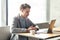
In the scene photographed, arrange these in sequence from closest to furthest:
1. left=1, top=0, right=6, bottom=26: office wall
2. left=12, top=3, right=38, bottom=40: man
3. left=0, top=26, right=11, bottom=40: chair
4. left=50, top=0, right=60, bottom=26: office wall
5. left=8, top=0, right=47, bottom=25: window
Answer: left=12, top=3, right=38, bottom=40: man → left=0, top=26, right=11, bottom=40: chair → left=1, top=0, right=6, bottom=26: office wall → left=8, top=0, right=47, bottom=25: window → left=50, top=0, right=60, bottom=26: office wall

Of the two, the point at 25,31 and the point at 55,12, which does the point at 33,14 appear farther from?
the point at 25,31

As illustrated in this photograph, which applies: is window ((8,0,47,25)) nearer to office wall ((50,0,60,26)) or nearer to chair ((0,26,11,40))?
office wall ((50,0,60,26))

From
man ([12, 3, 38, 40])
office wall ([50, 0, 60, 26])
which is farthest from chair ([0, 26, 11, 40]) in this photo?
office wall ([50, 0, 60, 26])

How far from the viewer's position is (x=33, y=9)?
4195mm

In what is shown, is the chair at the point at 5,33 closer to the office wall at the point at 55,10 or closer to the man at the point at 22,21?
the man at the point at 22,21

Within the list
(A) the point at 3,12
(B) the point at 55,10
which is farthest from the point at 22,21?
(B) the point at 55,10

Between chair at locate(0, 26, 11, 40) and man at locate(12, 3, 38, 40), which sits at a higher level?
man at locate(12, 3, 38, 40)

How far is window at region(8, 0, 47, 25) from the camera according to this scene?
365 cm

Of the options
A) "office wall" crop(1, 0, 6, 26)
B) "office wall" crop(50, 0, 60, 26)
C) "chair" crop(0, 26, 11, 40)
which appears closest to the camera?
"chair" crop(0, 26, 11, 40)

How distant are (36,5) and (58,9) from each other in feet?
2.42

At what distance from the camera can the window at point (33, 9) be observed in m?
3.65

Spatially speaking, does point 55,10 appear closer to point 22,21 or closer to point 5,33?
point 22,21

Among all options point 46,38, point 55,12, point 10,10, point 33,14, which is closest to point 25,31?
point 46,38

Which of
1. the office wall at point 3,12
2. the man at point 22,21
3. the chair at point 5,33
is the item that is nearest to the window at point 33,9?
the office wall at point 3,12
